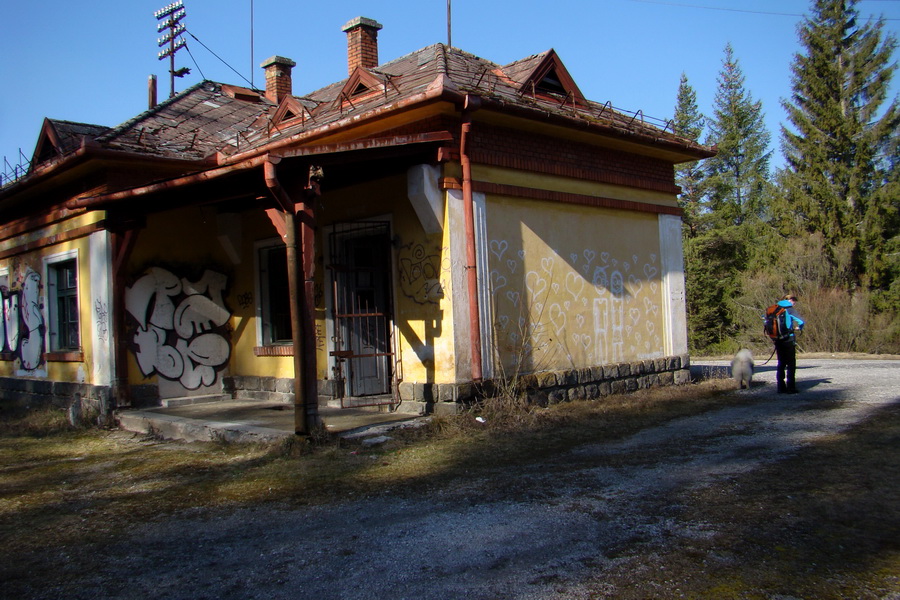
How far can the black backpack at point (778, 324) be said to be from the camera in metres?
9.88

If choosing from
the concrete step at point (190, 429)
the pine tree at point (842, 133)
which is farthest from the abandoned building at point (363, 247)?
the pine tree at point (842, 133)

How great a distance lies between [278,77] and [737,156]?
96.9 feet

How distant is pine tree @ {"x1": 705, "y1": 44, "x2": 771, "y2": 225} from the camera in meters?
35.7

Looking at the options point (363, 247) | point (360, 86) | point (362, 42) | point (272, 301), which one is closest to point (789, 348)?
point (363, 247)

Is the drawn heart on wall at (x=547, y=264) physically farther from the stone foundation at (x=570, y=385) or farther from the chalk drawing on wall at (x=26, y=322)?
the chalk drawing on wall at (x=26, y=322)

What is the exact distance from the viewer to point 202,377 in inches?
450

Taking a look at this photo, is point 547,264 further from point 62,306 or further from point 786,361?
point 62,306

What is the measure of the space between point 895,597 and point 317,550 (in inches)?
119

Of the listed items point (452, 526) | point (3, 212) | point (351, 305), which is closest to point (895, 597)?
point (452, 526)

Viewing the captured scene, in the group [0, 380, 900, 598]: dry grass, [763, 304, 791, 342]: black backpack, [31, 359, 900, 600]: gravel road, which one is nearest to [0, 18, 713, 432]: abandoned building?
[0, 380, 900, 598]: dry grass

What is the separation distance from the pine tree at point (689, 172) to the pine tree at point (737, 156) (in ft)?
2.03

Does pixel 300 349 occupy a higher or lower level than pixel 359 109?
lower

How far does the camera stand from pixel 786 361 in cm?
1017

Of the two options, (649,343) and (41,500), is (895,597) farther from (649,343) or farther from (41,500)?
(649,343)
